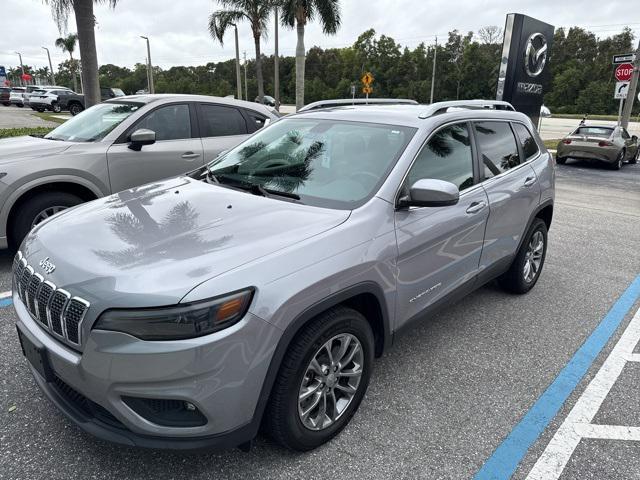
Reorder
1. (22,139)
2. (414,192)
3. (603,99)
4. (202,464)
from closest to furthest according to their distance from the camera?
(202,464), (414,192), (22,139), (603,99)

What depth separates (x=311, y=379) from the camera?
2363 millimetres

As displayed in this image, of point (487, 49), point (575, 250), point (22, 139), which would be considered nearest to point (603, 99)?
point (487, 49)

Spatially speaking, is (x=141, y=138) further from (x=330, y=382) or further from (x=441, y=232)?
(x=330, y=382)

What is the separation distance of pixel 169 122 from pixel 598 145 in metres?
14.0

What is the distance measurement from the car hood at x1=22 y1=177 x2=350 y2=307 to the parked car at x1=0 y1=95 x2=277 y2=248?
227 cm

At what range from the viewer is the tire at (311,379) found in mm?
2160

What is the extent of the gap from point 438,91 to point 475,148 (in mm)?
70364

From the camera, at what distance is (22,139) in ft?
17.9

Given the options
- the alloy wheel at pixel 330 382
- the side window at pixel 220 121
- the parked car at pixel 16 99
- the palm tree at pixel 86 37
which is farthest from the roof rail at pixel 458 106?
the parked car at pixel 16 99

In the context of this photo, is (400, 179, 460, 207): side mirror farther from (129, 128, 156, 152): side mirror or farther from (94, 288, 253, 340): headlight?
(129, 128, 156, 152): side mirror

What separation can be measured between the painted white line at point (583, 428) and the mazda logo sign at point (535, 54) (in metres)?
12.4

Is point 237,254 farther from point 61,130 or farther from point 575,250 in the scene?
point 575,250

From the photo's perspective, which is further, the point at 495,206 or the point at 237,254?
the point at 495,206

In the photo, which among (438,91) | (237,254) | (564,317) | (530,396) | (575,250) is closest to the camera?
(237,254)
